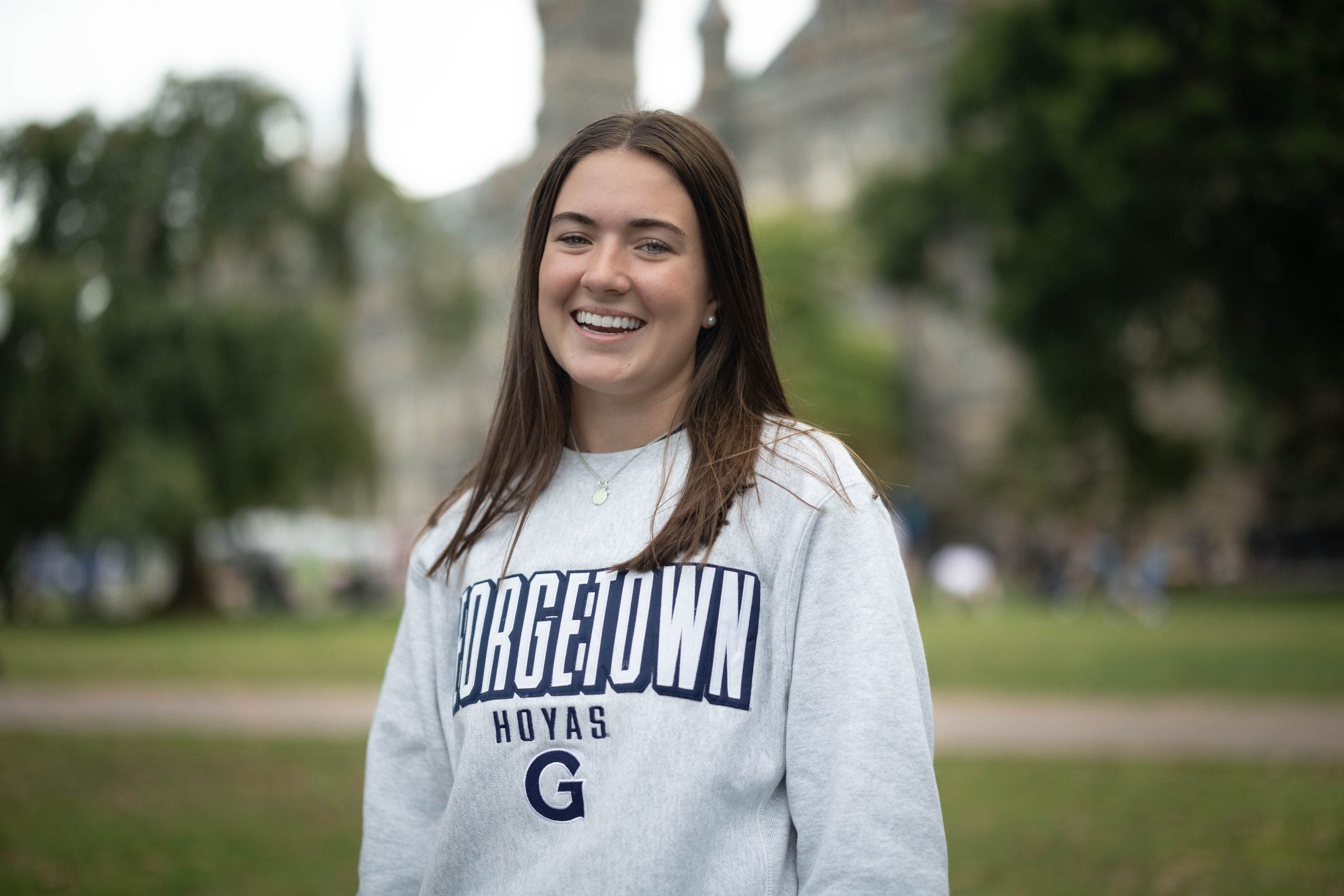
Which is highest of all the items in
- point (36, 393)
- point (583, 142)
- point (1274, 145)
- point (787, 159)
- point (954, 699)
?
point (787, 159)

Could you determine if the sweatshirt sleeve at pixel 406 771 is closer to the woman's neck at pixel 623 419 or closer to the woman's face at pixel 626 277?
the woman's neck at pixel 623 419

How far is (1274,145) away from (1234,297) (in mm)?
3615

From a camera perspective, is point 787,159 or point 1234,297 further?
point 787,159

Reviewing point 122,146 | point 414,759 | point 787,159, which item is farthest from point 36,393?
point 787,159

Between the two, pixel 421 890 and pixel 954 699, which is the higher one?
pixel 421 890

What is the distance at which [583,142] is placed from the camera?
6.91 ft

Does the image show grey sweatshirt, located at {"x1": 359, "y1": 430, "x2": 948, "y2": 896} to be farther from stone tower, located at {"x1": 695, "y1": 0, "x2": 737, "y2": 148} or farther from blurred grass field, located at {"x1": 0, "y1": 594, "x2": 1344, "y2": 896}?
stone tower, located at {"x1": 695, "y1": 0, "x2": 737, "y2": 148}

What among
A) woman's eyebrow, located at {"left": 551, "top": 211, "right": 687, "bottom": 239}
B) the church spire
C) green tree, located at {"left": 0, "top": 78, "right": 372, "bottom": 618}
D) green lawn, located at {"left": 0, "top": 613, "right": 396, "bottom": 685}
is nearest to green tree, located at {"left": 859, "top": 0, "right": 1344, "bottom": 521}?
green tree, located at {"left": 0, "top": 78, "right": 372, "bottom": 618}

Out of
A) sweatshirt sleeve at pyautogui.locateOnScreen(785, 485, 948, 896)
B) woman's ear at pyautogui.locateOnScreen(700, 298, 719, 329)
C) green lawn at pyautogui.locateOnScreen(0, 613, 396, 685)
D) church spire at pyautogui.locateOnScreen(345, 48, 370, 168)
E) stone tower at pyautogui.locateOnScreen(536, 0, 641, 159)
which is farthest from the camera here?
church spire at pyautogui.locateOnScreen(345, 48, 370, 168)

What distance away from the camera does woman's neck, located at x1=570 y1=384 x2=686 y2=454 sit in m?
2.14

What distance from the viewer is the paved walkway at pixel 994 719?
28.1 ft

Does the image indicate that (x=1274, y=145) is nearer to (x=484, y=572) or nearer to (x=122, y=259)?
(x=122, y=259)

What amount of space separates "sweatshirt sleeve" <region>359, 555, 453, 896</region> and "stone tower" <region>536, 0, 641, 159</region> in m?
72.7

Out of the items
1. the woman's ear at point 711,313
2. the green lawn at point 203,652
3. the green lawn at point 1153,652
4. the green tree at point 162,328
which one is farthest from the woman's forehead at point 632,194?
the green tree at point 162,328
